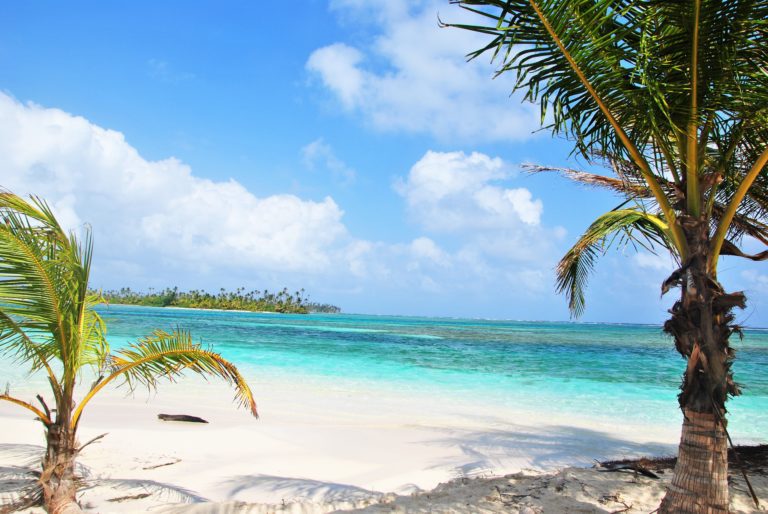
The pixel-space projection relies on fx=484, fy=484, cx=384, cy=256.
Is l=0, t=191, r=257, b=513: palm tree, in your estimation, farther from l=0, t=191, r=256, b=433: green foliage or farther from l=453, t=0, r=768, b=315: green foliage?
l=453, t=0, r=768, b=315: green foliage

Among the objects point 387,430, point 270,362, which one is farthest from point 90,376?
point 387,430

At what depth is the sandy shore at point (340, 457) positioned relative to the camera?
4113 millimetres

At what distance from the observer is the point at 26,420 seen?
22.0ft

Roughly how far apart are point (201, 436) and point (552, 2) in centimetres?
638

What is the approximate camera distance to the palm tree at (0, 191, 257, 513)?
3.63m

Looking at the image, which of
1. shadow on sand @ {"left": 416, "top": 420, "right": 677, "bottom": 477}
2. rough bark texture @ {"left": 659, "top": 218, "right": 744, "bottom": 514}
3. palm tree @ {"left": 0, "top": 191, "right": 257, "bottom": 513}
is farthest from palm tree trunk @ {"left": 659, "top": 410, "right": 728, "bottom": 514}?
palm tree @ {"left": 0, "top": 191, "right": 257, "bottom": 513}

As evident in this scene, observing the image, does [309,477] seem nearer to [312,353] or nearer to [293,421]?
[293,421]

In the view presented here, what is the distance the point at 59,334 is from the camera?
3834 millimetres

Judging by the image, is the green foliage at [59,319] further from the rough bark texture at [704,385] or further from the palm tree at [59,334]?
the rough bark texture at [704,385]

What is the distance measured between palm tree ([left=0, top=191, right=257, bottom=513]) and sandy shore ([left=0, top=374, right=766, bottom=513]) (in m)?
0.70

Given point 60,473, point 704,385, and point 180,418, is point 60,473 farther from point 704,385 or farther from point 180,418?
point 704,385

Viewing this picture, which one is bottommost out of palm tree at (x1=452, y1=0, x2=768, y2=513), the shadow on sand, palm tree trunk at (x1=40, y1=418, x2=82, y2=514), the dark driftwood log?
the dark driftwood log

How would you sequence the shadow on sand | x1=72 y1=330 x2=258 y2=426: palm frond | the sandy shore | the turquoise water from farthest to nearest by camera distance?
1. the turquoise water
2. the shadow on sand
3. the sandy shore
4. x1=72 y1=330 x2=258 y2=426: palm frond

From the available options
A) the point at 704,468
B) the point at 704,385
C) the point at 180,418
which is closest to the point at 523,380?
the point at 180,418
